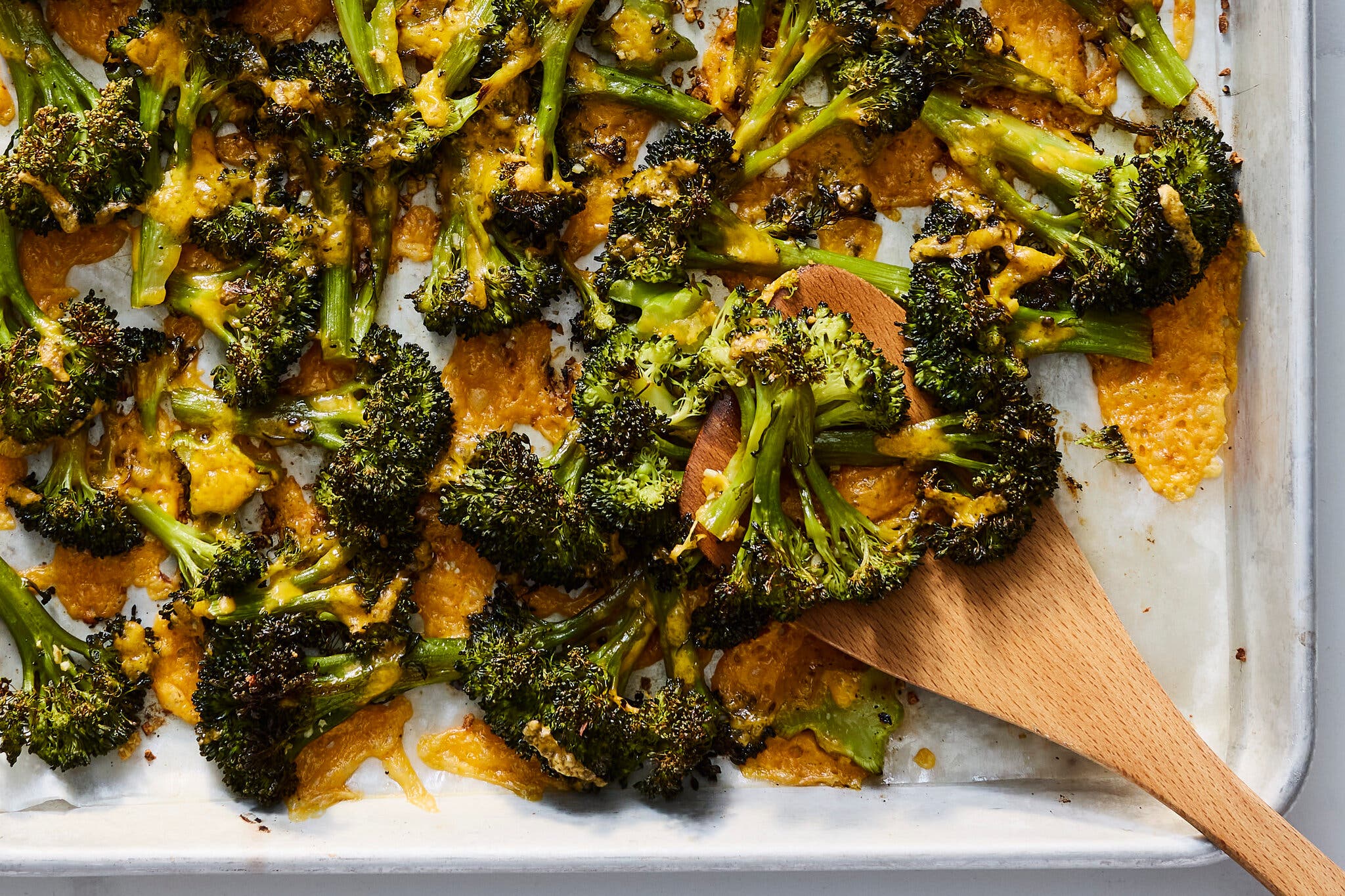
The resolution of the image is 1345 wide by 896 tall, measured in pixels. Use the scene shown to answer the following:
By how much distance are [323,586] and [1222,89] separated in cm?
307

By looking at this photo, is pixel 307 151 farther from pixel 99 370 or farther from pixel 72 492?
pixel 72 492

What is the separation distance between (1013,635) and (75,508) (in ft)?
8.84

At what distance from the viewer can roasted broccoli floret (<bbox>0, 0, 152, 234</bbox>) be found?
305 centimetres

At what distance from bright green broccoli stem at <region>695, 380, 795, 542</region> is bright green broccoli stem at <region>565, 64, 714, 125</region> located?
0.88m

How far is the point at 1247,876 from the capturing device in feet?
10.7

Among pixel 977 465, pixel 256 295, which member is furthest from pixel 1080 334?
pixel 256 295

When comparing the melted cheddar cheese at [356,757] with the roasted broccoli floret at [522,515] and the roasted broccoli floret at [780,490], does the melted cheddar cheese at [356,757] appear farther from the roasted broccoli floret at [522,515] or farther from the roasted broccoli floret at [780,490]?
the roasted broccoli floret at [780,490]

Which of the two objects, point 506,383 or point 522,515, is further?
point 506,383

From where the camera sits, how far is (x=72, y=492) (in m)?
3.12

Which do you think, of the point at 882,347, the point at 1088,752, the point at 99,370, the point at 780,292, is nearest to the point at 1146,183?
the point at 882,347

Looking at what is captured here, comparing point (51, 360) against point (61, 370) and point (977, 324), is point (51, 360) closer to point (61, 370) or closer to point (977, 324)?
point (61, 370)

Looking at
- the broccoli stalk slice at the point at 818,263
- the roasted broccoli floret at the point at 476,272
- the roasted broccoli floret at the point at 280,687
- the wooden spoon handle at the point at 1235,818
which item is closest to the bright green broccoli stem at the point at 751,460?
the broccoli stalk slice at the point at 818,263

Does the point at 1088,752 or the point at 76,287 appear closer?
the point at 1088,752

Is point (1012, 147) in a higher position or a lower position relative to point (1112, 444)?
higher
